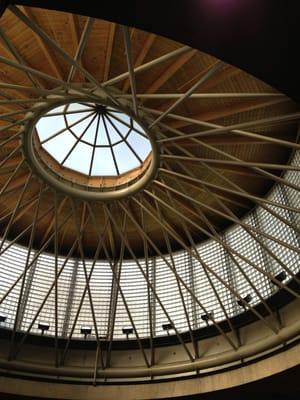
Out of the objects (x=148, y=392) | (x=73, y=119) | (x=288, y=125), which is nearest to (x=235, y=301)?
(x=148, y=392)

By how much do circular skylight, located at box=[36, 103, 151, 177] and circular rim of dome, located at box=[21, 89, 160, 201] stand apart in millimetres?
538

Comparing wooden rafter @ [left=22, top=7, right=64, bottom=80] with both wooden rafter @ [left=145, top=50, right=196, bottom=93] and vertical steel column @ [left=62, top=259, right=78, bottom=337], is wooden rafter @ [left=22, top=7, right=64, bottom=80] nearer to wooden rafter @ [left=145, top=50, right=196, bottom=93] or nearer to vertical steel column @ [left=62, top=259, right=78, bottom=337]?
wooden rafter @ [left=145, top=50, right=196, bottom=93]

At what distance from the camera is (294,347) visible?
23.4m

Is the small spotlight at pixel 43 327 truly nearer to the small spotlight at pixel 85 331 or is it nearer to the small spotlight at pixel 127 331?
the small spotlight at pixel 85 331

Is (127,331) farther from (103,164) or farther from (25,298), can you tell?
(103,164)

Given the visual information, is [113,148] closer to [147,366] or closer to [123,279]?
[123,279]

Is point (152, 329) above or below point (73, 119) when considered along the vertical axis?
below

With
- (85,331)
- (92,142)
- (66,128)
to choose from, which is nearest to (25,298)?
(85,331)

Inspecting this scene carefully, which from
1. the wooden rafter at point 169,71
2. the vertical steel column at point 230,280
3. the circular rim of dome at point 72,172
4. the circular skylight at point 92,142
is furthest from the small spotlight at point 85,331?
the wooden rafter at point 169,71

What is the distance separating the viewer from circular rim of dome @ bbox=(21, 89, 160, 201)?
21.1 meters

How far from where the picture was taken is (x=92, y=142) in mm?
28391

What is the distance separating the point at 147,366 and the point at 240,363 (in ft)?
19.3

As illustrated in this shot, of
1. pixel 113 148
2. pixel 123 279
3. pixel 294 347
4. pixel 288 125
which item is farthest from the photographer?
pixel 123 279

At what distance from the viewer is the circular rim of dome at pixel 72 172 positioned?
21.1 m
